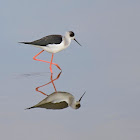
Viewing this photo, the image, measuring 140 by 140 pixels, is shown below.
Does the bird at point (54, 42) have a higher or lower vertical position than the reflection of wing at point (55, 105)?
higher

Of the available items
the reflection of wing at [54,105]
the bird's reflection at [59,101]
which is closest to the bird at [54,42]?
the bird's reflection at [59,101]

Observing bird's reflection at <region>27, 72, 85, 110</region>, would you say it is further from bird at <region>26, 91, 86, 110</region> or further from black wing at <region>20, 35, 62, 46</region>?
black wing at <region>20, 35, 62, 46</region>

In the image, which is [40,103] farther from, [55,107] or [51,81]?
[51,81]

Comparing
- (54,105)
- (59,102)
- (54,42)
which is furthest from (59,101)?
(54,42)

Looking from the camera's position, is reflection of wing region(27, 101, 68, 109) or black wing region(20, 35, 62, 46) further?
black wing region(20, 35, 62, 46)

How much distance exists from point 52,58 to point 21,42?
0.72 m

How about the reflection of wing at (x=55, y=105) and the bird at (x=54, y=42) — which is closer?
the reflection of wing at (x=55, y=105)

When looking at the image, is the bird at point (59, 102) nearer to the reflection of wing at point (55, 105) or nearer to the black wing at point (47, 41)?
the reflection of wing at point (55, 105)

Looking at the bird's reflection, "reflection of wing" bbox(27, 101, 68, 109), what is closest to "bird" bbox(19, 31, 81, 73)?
the bird's reflection

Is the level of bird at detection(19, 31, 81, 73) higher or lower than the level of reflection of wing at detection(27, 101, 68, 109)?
higher

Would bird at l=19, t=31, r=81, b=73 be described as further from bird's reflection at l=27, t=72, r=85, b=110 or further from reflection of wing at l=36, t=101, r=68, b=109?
reflection of wing at l=36, t=101, r=68, b=109

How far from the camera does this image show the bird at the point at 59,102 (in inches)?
213

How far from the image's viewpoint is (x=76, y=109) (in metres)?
5.44

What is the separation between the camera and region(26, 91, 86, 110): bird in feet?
17.7
